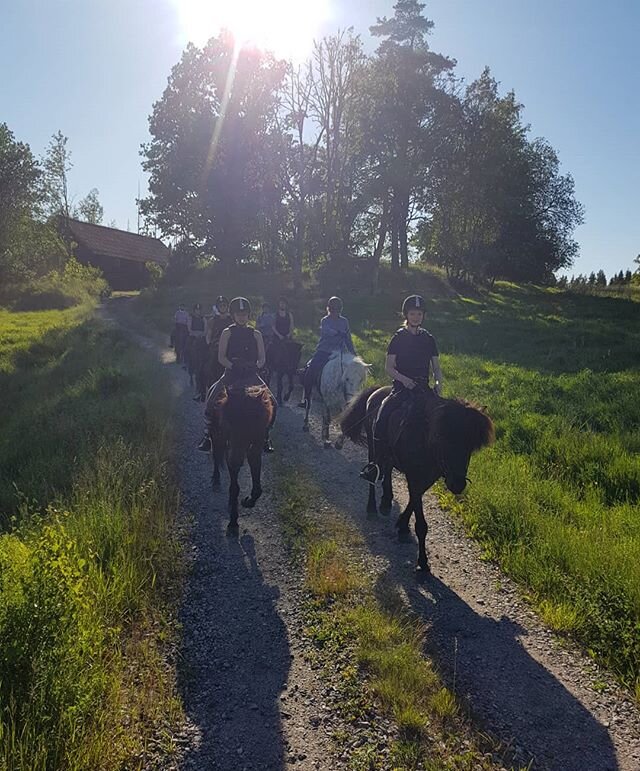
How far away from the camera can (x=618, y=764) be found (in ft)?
10.8

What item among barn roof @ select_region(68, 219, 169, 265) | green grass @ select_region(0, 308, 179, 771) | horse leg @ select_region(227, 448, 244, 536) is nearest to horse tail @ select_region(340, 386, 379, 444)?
horse leg @ select_region(227, 448, 244, 536)

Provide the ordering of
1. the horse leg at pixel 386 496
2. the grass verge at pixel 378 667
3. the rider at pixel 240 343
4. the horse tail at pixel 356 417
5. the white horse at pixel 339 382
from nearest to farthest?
the grass verge at pixel 378 667 < the horse leg at pixel 386 496 < the rider at pixel 240 343 < the horse tail at pixel 356 417 < the white horse at pixel 339 382

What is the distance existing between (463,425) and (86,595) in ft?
12.7

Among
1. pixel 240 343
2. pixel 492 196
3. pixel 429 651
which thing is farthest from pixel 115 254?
pixel 429 651

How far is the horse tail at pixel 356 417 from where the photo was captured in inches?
300

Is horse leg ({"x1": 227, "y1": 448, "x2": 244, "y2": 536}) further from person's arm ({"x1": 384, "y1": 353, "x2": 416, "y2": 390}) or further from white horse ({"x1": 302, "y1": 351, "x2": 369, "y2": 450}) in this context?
white horse ({"x1": 302, "y1": 351, "x2": 369, "y2": 450})

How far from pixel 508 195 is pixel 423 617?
44.2 m

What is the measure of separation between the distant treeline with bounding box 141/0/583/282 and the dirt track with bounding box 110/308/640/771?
31639 mm

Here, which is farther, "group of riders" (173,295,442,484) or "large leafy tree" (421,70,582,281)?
"large leafy tree" (421,70,582,281)

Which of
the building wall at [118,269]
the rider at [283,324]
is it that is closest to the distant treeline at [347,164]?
the building wall at [118,269]

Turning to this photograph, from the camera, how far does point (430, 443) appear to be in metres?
5.42

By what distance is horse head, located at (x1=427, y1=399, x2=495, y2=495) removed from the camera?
5129 mm

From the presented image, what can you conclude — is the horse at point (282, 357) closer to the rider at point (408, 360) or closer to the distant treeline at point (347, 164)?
the rider at point (408, 360)

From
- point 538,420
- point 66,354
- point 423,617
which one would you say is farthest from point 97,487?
point 66,354
